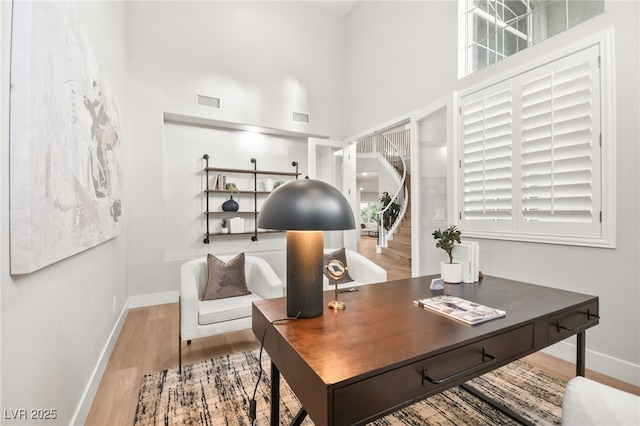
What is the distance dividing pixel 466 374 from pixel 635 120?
7.33 feet

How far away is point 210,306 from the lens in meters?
2.36

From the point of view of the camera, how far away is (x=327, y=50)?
509 cm

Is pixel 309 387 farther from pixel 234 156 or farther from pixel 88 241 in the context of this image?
pixel 234 156

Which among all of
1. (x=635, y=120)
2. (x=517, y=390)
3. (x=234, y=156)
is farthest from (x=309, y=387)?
(x=234, y=156)

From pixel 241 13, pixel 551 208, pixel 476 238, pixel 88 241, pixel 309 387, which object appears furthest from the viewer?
pixel 241 13

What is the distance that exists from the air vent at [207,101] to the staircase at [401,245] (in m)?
4.21

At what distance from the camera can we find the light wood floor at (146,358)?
1786mm

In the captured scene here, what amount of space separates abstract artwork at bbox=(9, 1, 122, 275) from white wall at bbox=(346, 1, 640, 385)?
3.24 meters

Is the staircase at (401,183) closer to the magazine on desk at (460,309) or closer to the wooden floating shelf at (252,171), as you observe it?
the wooden floating shelf at (252,171)

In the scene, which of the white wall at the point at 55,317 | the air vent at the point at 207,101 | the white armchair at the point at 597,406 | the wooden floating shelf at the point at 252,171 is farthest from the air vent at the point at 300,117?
the white armchair at the point at 597,406

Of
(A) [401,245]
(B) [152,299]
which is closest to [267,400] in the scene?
(B) [152,299]

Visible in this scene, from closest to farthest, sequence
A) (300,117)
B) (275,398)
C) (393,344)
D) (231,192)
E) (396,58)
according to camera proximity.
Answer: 1. (393,344)
2. (275,398)
3. (396,58)
4. (231,192)
5. (300,117)

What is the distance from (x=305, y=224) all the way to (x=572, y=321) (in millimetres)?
1413

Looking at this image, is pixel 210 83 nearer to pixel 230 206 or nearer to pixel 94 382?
pixel 230 206
